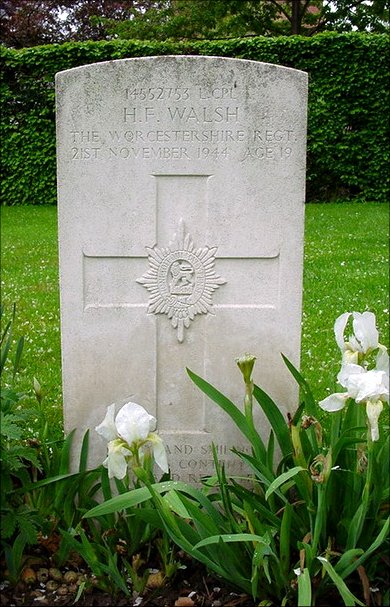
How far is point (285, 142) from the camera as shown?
9.50 ft

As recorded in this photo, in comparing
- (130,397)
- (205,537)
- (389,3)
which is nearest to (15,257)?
(130,397)

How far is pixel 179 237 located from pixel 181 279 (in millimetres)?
164

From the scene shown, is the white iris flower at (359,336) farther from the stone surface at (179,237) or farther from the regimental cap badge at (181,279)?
the regimental cap badge at (181,279)

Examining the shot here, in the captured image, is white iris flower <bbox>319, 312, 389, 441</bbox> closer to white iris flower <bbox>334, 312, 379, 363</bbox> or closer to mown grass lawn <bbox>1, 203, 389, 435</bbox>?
white iris flower <bbox>334, 312, 379, 363</bbox>

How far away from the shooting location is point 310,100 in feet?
40.9

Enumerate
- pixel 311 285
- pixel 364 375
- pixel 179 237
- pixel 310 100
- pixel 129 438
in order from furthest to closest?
1. pixel 310 100
2. pixel 311 285
3. pixel 179 237
4. pixel 129 438
5. pixel 364 375

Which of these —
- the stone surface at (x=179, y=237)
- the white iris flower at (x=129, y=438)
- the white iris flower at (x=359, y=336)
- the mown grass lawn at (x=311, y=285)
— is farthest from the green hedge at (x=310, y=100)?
the white iris flower at (x=129, y=438)

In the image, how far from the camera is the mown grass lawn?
16.0 feet

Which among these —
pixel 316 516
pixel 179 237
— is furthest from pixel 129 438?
pixel 179 237

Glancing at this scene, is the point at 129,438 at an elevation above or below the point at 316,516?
above

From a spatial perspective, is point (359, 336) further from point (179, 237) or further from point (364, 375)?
point (179, 237)

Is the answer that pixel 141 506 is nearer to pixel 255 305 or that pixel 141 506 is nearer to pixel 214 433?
pixel 214 433

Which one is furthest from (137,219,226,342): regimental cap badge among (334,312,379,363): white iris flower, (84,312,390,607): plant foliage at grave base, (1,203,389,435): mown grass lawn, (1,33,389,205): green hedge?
(1,33,389,205): green hedge

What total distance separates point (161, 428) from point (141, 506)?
515 mm
